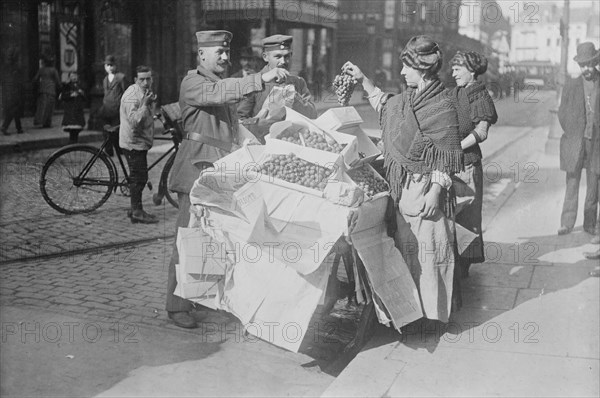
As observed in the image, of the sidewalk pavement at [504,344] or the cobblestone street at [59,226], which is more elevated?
the sidewalk pavement at [504,344]

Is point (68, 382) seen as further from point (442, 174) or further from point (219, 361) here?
point (442, 174)

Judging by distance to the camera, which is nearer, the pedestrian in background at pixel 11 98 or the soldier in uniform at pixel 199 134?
the soldier in uniform at pixel 199 134

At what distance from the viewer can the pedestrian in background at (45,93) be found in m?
16.5

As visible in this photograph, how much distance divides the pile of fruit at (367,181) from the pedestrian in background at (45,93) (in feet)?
44.1

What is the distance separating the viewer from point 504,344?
172 inches

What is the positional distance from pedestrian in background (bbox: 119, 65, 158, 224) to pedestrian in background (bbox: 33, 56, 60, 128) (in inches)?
357

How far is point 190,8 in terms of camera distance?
74.8ft

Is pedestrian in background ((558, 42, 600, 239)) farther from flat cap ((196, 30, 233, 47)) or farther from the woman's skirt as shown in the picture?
flat cap ((196, 30, 233, 47))

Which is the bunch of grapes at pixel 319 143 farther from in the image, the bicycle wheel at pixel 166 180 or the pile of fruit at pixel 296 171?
the bicycle wheel at pixel 166 180

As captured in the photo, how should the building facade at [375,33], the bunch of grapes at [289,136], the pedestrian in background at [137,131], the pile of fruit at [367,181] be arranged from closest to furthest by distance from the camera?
the pile of fruit at [367,181]
the bunch of grapes at [289,136]
the pedestrian in background at [137,131]
the building facade at [375,33]

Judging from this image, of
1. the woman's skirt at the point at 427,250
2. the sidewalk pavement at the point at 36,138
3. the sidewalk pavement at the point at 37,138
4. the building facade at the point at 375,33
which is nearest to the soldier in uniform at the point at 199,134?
the woman's skirt at the point at 427,250

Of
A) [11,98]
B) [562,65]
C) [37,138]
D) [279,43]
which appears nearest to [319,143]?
[279,43]

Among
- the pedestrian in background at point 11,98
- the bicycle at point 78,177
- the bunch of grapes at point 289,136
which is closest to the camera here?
the bunch of grapes at point 289,136

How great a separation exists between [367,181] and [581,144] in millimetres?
4138
